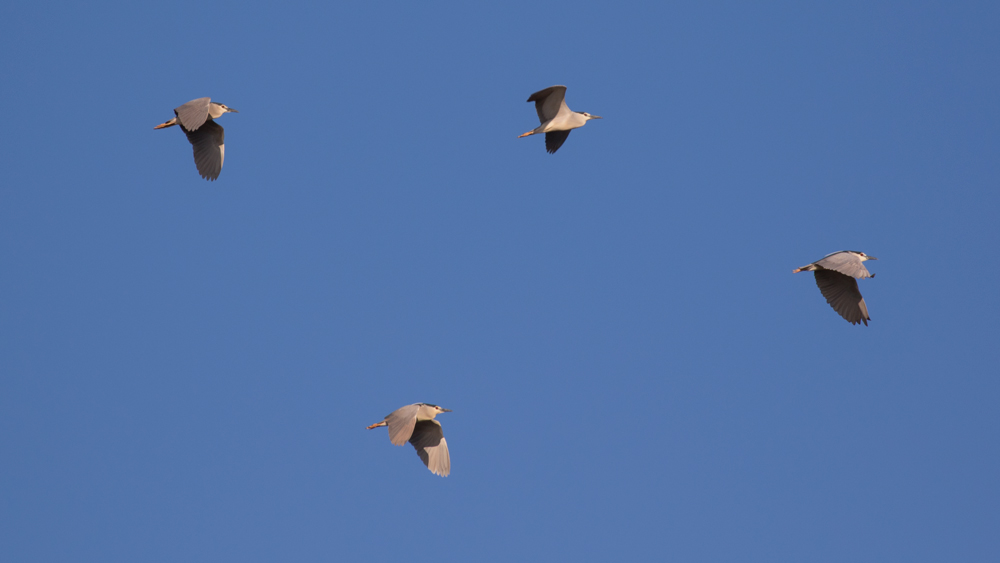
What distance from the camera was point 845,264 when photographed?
818 inches

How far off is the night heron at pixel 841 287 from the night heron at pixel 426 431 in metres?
8.33

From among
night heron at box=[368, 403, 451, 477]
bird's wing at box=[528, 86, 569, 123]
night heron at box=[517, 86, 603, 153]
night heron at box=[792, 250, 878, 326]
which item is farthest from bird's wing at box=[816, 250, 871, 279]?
night heron at box=[368, 403, 451, 477]

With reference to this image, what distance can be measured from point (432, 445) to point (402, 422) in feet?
4.75

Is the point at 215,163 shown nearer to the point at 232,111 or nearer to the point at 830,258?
the point at 232,111

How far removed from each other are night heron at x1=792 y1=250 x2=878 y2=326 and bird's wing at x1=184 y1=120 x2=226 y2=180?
41.1ft

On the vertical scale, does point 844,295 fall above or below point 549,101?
below

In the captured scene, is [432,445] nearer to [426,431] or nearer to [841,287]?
[426,431]

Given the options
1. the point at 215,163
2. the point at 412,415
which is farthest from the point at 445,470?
the point at 215,163

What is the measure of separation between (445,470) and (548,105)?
29.0 feet

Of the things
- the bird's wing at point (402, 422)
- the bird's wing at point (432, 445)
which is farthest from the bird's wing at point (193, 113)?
the bird's wing at point (432, 445)

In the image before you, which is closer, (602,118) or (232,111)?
(232,111)

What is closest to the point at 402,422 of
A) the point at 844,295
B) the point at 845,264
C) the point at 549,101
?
the point at 549,101

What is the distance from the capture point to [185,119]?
67.3 feet

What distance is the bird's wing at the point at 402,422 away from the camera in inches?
765
